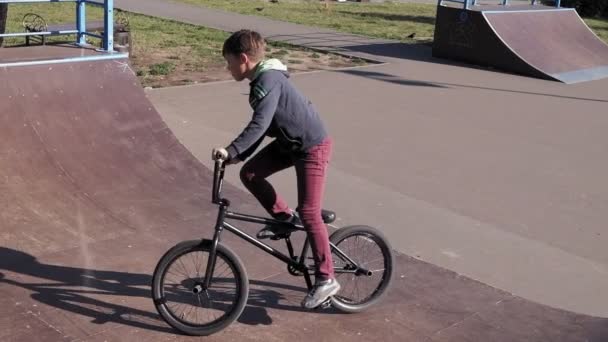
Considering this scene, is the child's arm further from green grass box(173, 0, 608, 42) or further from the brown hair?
green grass box(173, 0, 608, 42)

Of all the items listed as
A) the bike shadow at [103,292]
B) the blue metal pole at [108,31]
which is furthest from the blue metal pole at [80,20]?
the bike shadow at [103,292]

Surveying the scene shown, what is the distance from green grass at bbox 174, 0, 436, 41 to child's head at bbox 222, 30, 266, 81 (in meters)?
16.9

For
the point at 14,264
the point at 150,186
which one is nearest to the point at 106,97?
the point at 150,186

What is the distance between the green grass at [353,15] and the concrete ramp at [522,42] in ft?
11.5

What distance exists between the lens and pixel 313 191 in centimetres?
457

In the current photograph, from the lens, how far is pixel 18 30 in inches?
703

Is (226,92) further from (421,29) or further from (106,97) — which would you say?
(421,29)

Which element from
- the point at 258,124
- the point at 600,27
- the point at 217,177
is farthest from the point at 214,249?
the point at 600,27

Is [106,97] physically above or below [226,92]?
above

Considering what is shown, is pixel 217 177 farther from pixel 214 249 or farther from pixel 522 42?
pixel 522 42

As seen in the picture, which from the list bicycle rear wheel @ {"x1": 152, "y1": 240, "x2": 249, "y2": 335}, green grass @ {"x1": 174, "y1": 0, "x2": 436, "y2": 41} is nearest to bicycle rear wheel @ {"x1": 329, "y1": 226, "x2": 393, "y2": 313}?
bicycle rear wheel @ {"x1": 152, "y1": 240, "x2": 249, "y2": 335}

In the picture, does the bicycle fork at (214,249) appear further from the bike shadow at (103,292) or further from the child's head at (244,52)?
the child's head at (244,52)

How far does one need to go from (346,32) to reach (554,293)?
644 inches

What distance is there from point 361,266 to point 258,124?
1.21m
